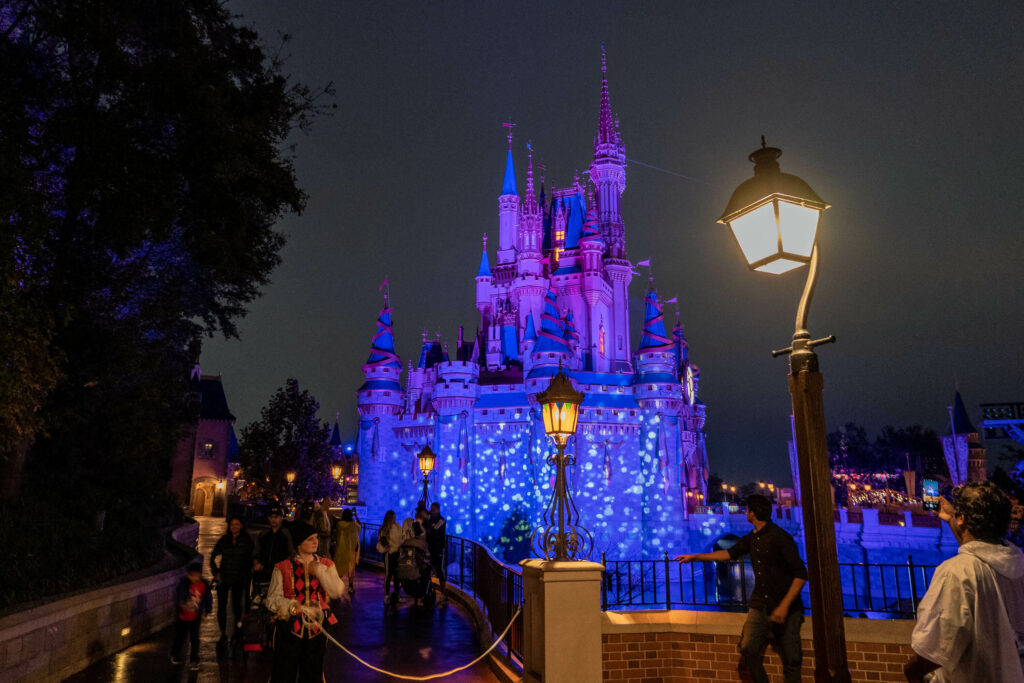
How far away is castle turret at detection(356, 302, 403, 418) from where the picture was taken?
45844 millimetres

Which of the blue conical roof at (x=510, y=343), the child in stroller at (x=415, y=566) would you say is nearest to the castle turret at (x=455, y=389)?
the blue conical roof at (x=510, y=343)

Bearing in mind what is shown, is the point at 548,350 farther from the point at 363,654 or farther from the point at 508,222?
the point at 363,654

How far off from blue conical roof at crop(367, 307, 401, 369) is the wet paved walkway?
115 ft

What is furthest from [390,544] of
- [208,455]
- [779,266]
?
[208,455]

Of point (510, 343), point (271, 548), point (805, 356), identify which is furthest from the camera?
point (510, 343)

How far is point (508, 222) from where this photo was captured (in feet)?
187

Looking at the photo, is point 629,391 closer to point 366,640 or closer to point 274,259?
point 274,259

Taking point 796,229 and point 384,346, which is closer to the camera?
point 796,229

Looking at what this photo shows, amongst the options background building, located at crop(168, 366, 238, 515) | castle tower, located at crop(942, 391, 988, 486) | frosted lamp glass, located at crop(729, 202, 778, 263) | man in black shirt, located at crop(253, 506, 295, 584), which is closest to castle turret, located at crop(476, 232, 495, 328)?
background building, located at crop(168, 366, 238, 515)

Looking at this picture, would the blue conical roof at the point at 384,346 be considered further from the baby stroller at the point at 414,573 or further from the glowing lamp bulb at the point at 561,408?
the glowing lamp bulb at the point at 561,408

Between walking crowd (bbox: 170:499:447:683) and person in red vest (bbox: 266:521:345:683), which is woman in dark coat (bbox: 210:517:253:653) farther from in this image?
person in red vest (bbox: 266:521:345:683)

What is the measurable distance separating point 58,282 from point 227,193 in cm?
328

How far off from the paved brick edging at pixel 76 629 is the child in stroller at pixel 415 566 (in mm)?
3794

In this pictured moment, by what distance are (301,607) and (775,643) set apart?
3864 millimetres
